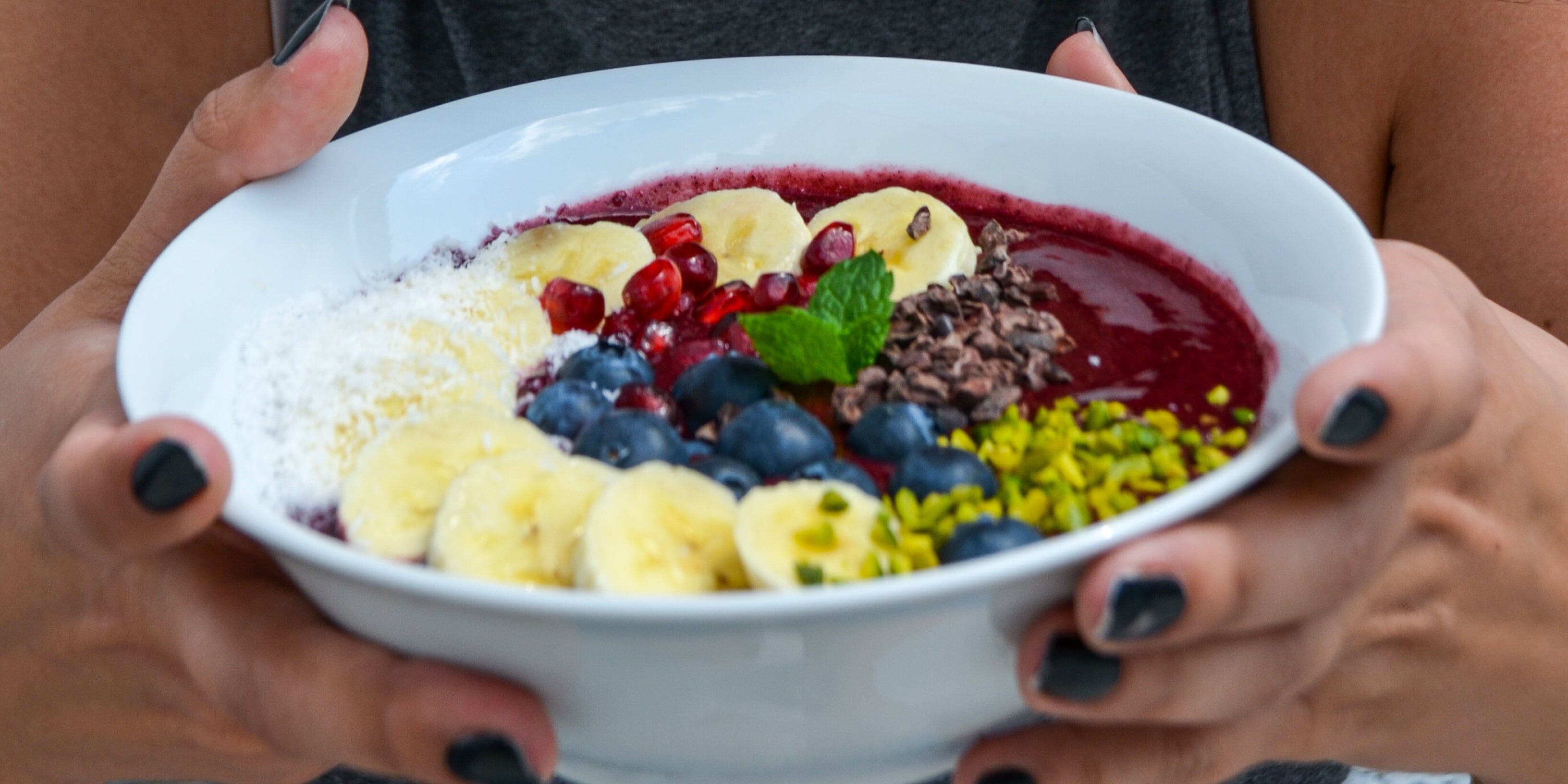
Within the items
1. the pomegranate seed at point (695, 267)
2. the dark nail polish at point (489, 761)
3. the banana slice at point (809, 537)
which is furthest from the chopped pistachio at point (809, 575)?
the pomegranate seed at point (695, 267)

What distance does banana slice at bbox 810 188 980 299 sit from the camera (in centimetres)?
140

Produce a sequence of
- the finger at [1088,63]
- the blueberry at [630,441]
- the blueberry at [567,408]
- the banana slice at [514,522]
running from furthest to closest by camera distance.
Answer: the finger at [1088,63] → the blueberry at [567,408] → the blueberry at [630,441] → the banana slice at [514,522]

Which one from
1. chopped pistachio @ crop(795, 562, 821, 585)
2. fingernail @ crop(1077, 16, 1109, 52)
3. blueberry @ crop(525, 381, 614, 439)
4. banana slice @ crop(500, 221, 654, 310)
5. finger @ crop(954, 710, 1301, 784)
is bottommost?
finger @ crop(954, 710, 1301, 784)

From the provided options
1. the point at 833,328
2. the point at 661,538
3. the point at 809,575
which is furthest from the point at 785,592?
the point at 833,328

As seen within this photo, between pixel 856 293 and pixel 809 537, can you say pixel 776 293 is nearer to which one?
pixel 856 293

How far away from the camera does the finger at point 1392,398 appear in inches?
30.0

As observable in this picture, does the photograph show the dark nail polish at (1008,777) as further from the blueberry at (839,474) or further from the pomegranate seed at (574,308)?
the pomegranate seed at (574,308)

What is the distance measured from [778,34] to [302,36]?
37.0 inches

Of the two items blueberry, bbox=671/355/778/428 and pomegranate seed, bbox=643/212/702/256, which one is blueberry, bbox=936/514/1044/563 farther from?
pomegranate seed, bbox=643/212/702/256

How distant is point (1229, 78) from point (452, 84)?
1.38 m

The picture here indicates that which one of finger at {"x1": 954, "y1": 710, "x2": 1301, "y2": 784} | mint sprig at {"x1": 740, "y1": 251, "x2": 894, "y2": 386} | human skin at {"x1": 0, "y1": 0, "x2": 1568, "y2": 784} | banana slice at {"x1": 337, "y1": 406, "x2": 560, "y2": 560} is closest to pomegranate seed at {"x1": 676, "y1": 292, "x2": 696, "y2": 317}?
mint sprig at {"x1": 740, "y1": 251, "x2": 894, "y2": 386}

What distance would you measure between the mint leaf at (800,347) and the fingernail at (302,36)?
0.58 m

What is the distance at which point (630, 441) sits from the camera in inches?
40.3

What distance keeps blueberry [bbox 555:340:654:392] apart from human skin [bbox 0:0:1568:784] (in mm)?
358
